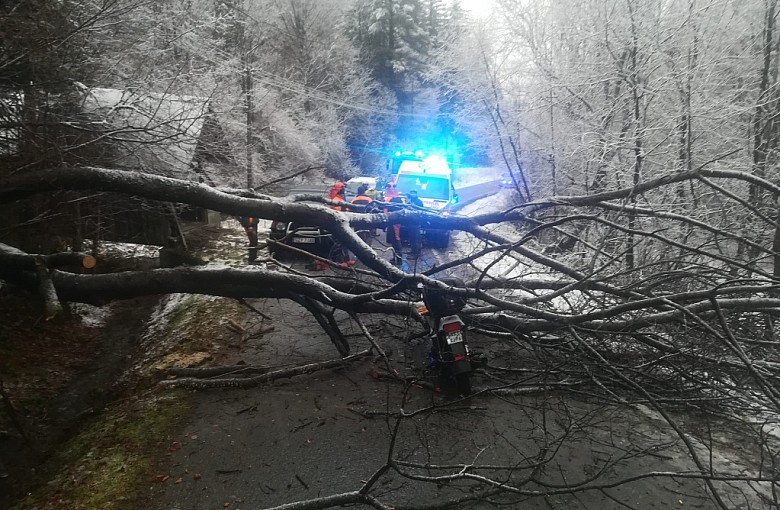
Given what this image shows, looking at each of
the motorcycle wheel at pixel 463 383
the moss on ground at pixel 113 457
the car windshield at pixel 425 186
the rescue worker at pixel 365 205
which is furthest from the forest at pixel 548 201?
the car windshield at pixel 425 186

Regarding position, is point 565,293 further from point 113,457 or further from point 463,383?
point 113,457

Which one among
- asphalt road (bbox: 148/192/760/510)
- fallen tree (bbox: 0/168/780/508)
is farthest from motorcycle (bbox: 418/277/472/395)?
asphalt road (bbox: 148/192/760/510)

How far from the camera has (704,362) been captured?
376cm

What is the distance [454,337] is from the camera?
180 inches

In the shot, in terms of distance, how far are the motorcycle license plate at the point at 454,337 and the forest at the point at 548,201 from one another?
1.59 ft

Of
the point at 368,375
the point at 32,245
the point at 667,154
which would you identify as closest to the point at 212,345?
the point at 368,375

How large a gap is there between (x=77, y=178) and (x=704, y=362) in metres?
7.02

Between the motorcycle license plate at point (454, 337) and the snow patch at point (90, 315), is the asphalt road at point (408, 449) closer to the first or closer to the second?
the motorcycle license plate at point (454, 337)

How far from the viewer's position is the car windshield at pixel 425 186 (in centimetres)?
1326

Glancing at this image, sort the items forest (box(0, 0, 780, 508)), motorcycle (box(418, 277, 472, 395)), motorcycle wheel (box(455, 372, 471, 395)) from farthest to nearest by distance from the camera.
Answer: motorcycle wheel (box(455, 372, 471, 395)), motorcycle (box(418, 277, 472, 395)), forest (box(0, 0, 780, 508))

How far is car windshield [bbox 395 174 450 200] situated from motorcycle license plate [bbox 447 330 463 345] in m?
9.01

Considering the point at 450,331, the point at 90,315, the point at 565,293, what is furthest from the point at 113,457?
the point at 90,315

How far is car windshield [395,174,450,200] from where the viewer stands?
13258 millimetres

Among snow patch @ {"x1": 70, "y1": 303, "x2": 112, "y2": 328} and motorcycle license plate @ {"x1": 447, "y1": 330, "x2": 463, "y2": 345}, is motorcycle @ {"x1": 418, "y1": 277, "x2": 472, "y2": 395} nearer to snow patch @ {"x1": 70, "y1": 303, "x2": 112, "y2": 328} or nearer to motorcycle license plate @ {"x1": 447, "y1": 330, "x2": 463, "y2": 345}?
motorcycle license plate @ {"x1": 447, "y1": 330, "x2": 463, "y2": 345}
